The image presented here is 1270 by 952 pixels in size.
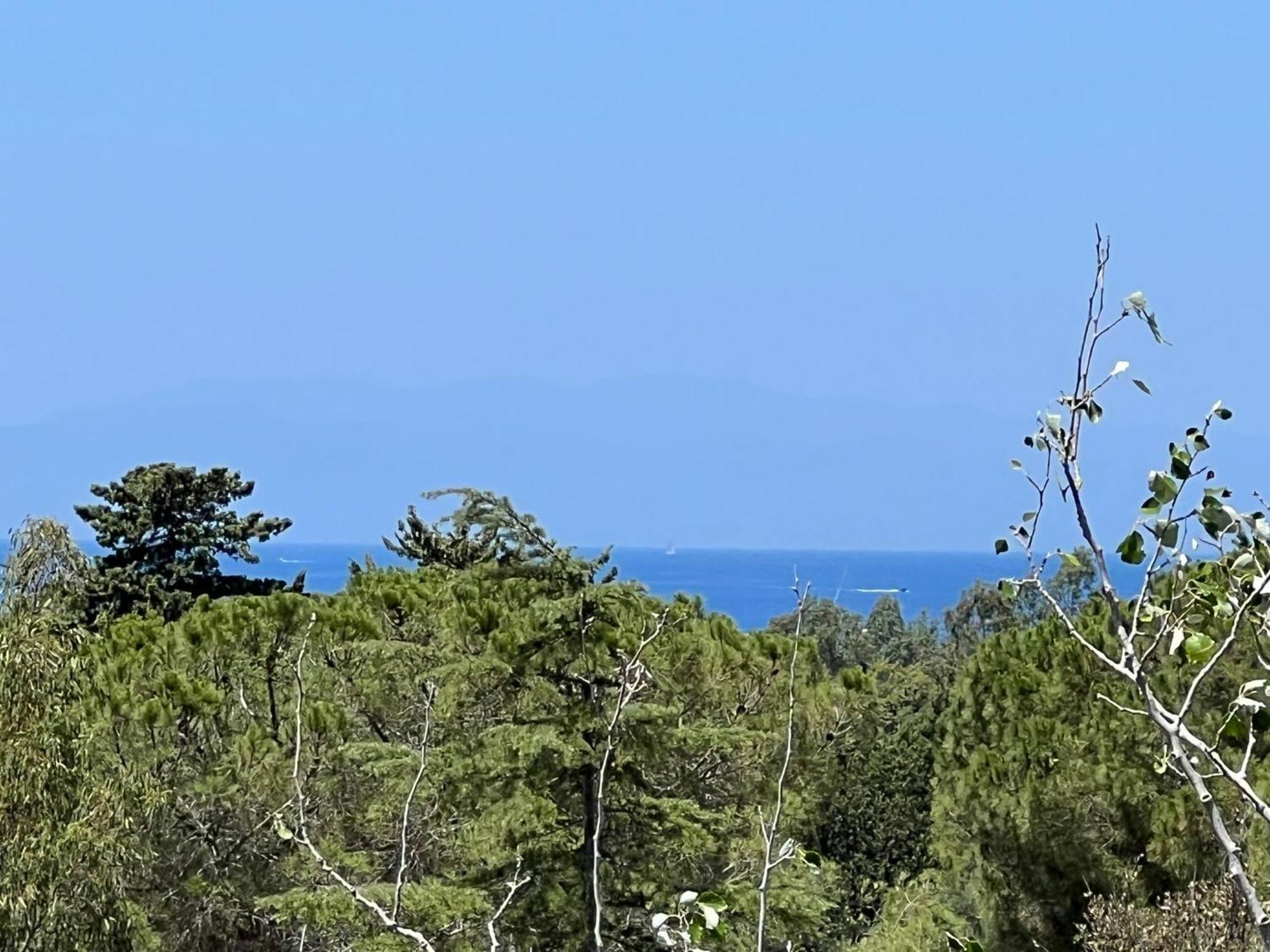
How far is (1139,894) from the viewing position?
15914 mm

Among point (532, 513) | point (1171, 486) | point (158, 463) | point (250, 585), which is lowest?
point (1171, 486)

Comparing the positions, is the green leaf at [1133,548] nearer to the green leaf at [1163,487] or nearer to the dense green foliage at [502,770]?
the green leaf at [1163,487]

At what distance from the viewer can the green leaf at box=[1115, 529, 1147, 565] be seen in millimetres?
2602

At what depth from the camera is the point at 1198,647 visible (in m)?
2.51

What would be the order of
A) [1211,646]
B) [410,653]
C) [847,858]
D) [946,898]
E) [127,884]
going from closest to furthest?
[1211,646]
[127,884]
[410,653]
[946,898]
[847,858]

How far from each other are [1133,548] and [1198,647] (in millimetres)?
190

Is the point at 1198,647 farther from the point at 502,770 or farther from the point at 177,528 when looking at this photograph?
the point at 177,528

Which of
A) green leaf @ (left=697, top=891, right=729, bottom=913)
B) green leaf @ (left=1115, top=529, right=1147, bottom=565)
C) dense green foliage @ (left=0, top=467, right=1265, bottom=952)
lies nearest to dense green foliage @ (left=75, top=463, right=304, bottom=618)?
dense green foliage @ (left=0, top=467, right=1265, bottom=952)

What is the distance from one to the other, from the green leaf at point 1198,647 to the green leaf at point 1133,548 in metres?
0.14

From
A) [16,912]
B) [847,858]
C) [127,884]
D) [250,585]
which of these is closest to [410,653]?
[127,884]

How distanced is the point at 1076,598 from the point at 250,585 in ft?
68.4

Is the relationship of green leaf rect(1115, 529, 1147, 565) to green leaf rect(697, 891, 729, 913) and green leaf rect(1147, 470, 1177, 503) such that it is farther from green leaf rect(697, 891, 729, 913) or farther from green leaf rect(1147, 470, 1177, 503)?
green leaf rect(697, 891, 729, 913)

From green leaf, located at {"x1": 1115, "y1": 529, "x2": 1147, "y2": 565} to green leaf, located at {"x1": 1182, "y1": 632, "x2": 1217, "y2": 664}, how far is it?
14 cm

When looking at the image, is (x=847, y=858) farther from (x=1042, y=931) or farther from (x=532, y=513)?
(x=532, y=513)
